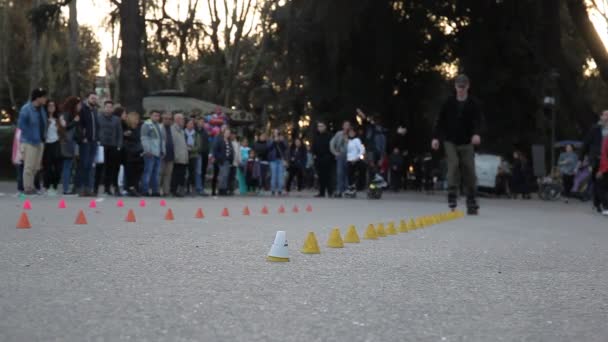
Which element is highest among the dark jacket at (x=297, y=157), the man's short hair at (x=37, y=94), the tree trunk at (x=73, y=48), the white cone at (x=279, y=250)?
the tree trunk at (x=73, y=48)

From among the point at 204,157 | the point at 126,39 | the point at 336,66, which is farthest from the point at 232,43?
the point at 204,157

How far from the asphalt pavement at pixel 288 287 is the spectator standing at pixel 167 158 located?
1114 centimetres

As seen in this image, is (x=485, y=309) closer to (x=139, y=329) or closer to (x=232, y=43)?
(x=139, y=329)

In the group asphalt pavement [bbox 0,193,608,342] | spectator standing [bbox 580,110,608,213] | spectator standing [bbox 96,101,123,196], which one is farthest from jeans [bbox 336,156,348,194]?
asphalt pavement [bbox 0,193,608,342]

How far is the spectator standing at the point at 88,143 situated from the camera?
19.2 m

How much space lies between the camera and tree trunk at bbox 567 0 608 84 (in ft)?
93.4

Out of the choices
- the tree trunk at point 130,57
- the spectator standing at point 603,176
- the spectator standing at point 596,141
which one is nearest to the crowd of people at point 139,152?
the tree trunk at point 130,57

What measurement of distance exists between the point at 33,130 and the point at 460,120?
24.3 feet

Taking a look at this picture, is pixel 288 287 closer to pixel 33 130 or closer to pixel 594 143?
pixel 33 130

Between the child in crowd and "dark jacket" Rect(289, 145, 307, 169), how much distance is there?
110 centimetres

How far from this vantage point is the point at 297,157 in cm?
3089

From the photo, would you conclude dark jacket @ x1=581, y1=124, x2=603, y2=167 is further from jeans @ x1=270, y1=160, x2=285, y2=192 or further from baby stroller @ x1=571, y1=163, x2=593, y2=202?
jeans @ x1=270, y1=160, x2=285, y2=192

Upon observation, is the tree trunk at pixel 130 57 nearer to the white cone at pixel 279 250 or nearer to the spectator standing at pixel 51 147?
the spectator standing at pixel 51 147

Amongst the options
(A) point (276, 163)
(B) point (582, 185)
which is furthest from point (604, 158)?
(A) point (276, 163)
